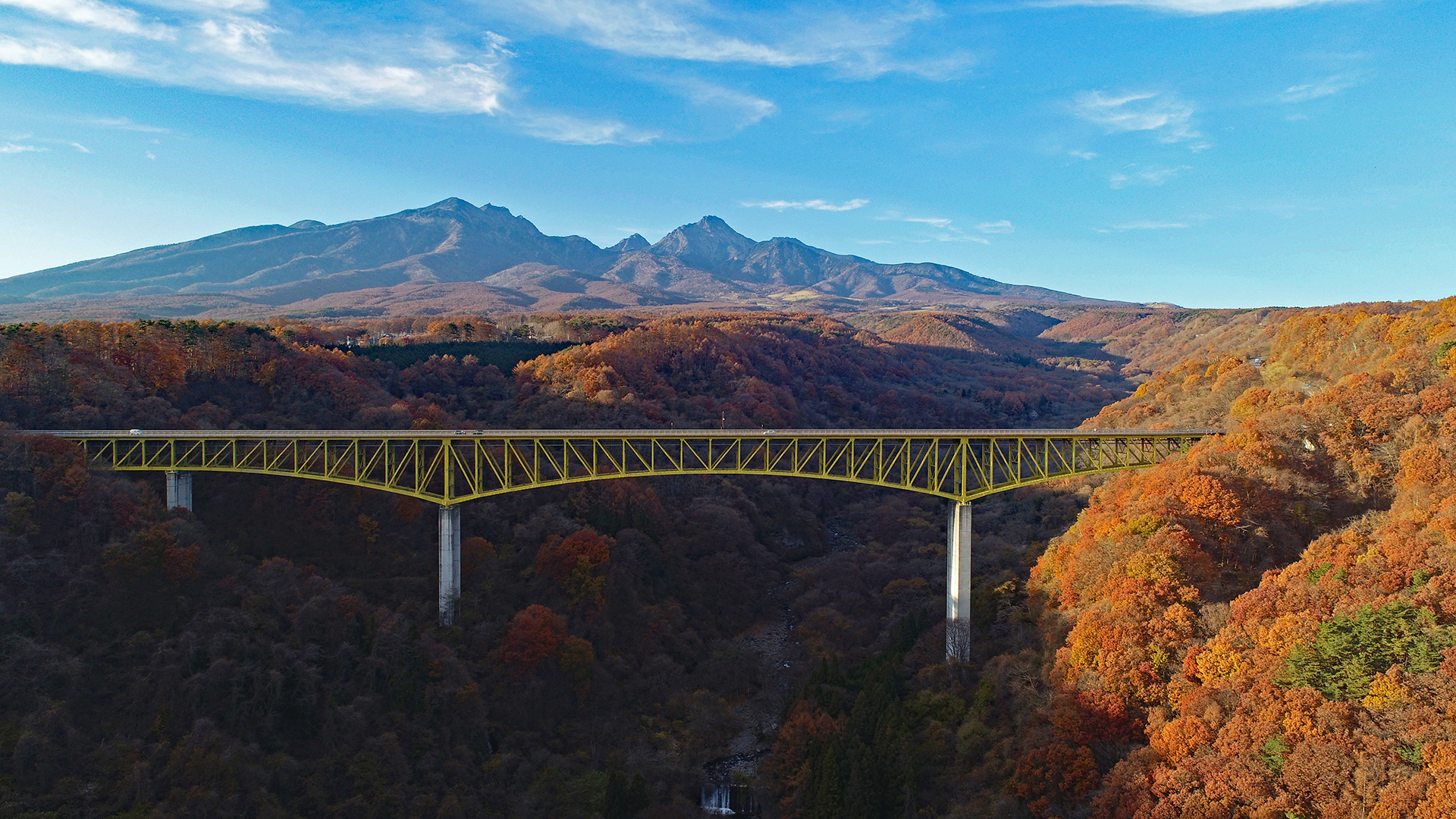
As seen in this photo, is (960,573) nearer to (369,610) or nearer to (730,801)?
(730,801)

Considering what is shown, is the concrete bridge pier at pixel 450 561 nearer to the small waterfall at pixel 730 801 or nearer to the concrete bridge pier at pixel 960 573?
the small waterfall at pixel 730 801

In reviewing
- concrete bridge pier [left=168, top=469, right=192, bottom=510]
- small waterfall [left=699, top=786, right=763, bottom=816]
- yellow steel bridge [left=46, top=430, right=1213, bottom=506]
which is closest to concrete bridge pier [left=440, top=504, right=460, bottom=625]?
yellow steel bridge [left=46, top=430, right=1213, bottom=506]

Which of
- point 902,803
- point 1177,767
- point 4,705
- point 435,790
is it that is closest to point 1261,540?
point 1177,767

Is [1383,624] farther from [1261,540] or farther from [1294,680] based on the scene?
[1261,540]

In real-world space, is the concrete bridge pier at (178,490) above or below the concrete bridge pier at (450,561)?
above

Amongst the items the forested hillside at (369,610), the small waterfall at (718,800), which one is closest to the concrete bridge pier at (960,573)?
the forested hillside at (369,610)

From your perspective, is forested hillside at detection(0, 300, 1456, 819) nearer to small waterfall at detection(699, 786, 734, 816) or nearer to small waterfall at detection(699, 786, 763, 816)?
small waterfall at detection(699, 786, 734, 816)
